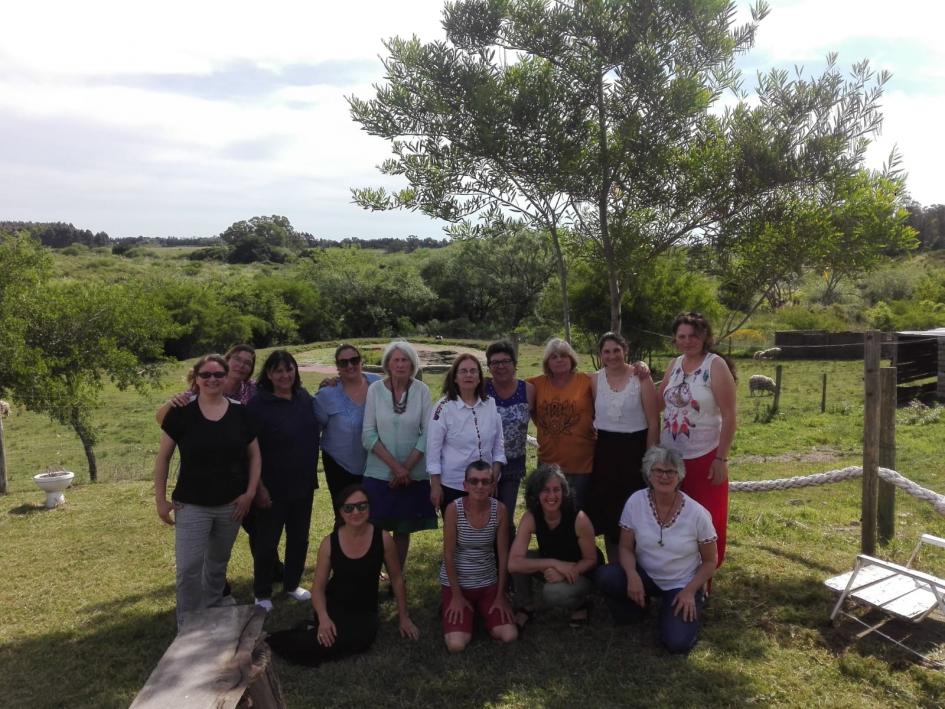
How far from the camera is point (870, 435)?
4.57m

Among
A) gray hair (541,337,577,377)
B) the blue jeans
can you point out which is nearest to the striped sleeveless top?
the blue jeans

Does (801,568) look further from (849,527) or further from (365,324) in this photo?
(365,324)

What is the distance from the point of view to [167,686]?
2.86 metres

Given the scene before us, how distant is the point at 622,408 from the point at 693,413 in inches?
16.4

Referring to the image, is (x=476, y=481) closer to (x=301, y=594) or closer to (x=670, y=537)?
(x=670, y=537)

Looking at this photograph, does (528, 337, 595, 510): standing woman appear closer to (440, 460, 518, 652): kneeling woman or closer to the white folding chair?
(440, 460, 518, 652): kneeling woman

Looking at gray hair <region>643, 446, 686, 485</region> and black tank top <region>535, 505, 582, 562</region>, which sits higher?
gray hair <region>643, 446, 686, 485</region>

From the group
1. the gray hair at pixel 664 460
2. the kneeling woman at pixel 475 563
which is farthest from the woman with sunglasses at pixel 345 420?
the gray hair at pixel 664 460

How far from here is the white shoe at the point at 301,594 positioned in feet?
15.0

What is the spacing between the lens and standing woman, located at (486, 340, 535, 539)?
4.35m

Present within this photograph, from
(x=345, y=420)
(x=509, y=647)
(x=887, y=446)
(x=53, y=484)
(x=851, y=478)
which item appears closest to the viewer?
(x=509, y=647)

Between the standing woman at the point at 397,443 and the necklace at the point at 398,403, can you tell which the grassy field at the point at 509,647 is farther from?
the necklace at the point at 398,403

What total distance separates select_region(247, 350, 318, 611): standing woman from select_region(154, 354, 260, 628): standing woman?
22 centimetres

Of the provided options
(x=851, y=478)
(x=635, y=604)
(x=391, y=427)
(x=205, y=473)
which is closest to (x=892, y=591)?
(x=635, y=604)
